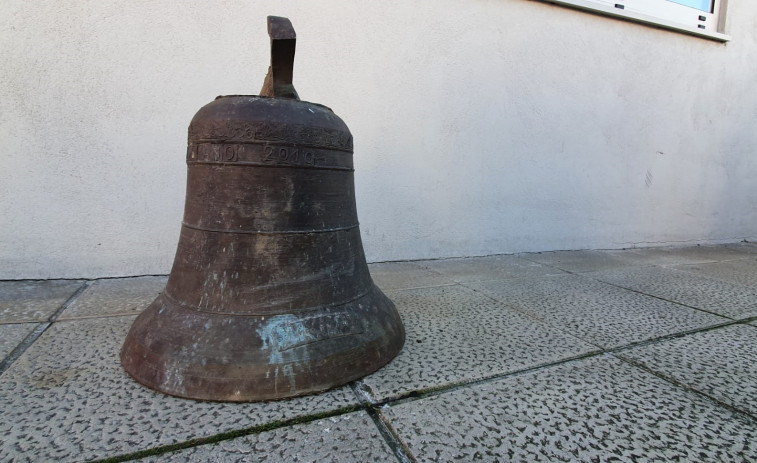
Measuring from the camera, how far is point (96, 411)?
112 centimetres

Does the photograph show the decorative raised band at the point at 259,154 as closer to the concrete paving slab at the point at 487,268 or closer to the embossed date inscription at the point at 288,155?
the embossed date inscription at the point at 288,155

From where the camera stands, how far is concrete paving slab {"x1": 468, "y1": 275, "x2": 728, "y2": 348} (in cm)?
180

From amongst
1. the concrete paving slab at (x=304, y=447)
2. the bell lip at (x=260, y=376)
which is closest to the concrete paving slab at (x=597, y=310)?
the bell lip at (x=260, y=376)

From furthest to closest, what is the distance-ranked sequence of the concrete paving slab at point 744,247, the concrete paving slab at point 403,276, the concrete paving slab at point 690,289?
the concrete paving slab at point 744,247 < the concrete paving slab at point 403,276 < the concrete paving slab at point 690,289

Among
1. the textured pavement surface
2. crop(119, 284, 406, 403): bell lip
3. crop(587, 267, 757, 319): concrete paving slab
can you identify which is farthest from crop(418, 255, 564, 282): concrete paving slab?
crop(119, 284, 406, 403): bell lip

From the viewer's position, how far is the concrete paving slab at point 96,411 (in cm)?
99

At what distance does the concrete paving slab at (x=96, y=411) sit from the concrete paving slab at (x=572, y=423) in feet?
0.94

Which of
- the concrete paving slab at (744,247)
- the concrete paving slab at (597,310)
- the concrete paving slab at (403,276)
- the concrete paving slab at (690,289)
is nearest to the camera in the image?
the concrete paving slab at (597,310)

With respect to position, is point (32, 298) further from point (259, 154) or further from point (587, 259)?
point (587, 259)

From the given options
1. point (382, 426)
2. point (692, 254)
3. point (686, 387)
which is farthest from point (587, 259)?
point (382, 426)

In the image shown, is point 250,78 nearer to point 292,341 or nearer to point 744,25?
point 292,341

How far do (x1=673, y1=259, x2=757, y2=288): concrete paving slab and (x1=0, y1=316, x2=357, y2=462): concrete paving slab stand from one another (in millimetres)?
3096

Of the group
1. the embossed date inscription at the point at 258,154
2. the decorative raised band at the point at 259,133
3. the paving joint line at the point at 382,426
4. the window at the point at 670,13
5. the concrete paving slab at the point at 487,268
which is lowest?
the paving joint line at the point at 382,426

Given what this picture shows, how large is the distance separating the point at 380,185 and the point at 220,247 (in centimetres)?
184
